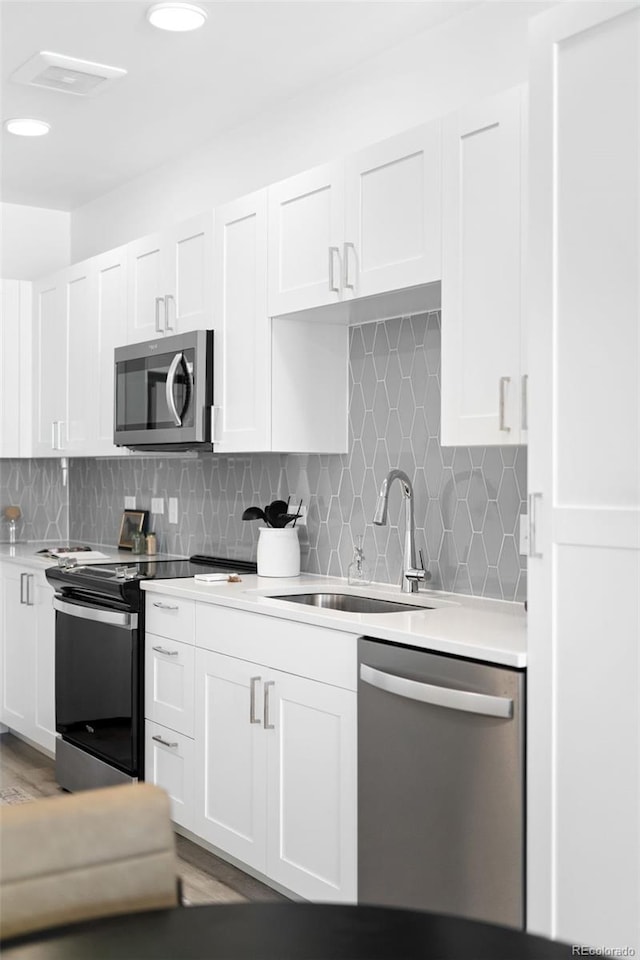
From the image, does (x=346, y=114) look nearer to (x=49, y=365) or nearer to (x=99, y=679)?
(x=49, y=365)

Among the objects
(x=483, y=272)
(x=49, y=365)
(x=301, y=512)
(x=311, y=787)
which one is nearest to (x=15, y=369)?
(x=49, y=365)

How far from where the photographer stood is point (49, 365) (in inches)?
194

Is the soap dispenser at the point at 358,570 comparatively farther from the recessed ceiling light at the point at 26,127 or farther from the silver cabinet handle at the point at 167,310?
the recessed ceiling light at the point at 26,127

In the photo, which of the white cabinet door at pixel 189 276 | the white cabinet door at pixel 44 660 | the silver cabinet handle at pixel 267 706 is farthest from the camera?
the white cabinet door at pixel 44 660

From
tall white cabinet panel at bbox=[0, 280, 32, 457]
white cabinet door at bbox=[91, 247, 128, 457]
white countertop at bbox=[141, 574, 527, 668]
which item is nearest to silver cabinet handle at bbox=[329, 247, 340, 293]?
white countertop at bbox=[141, 574, 527, 668]

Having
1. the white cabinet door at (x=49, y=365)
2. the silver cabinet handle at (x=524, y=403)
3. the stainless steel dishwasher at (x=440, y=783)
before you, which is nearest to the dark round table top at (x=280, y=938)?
the stainless steel dishwasher at (x=440, y=783)

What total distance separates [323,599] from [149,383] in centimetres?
125

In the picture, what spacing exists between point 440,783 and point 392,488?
49.8 inches

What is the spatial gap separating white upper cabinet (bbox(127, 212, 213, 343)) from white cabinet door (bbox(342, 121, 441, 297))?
0.88 meters

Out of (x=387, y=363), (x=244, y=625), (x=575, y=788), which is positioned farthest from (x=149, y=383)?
(x=575, y=788)

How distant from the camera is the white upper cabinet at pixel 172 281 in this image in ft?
12.0

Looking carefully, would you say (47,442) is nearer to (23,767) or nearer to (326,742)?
(23,767)

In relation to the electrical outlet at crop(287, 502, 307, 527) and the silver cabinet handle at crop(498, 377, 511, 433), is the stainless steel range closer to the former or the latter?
the electrical outlet at crop(287, 502, 307, 527)

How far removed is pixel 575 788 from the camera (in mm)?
1952
